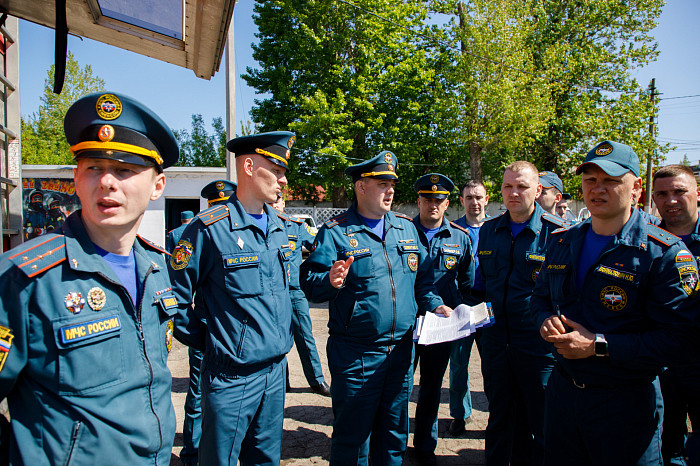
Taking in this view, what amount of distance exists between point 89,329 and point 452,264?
3.11m

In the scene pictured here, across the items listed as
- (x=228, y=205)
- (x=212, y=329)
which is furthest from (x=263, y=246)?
(x=212, y=329)

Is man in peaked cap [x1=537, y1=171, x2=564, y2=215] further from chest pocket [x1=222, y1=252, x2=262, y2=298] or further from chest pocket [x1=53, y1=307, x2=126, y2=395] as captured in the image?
chest pocket [x1=53, y1=307, x2=126, y2=395]

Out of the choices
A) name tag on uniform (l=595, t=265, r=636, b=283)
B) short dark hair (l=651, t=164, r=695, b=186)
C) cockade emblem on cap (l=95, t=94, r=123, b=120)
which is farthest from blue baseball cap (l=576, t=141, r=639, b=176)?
cockade emblem on cap (l=95, t=94, r=123, b=120)

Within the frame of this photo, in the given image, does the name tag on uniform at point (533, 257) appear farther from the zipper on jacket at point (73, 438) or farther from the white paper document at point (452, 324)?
the zipper on jacket at point (73, 438)

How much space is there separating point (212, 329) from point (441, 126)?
19.5 metres

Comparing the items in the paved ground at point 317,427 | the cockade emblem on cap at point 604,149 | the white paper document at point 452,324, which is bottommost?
the paved ground at point 317,427

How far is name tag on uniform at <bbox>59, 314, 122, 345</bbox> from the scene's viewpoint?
1.35 m

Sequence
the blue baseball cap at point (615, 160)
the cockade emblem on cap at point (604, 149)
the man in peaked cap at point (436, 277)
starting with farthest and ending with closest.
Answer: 1. the man in peaked cap at point (436, 277)
2. the cockade emblem on cap at point (604, 149)
3. the blue baseball cap at point (615, 160)

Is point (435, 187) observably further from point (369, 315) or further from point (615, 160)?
point (615, 160)

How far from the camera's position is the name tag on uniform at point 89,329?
1.35m

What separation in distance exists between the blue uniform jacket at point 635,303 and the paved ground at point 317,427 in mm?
1782

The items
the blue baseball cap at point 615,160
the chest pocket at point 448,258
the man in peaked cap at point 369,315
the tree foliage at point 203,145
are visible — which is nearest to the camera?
the blue baseball cap at point 615,160

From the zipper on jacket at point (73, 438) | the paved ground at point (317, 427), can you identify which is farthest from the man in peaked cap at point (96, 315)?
the paved ground at point (317, 427)

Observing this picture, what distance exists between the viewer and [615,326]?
7.07 ft
